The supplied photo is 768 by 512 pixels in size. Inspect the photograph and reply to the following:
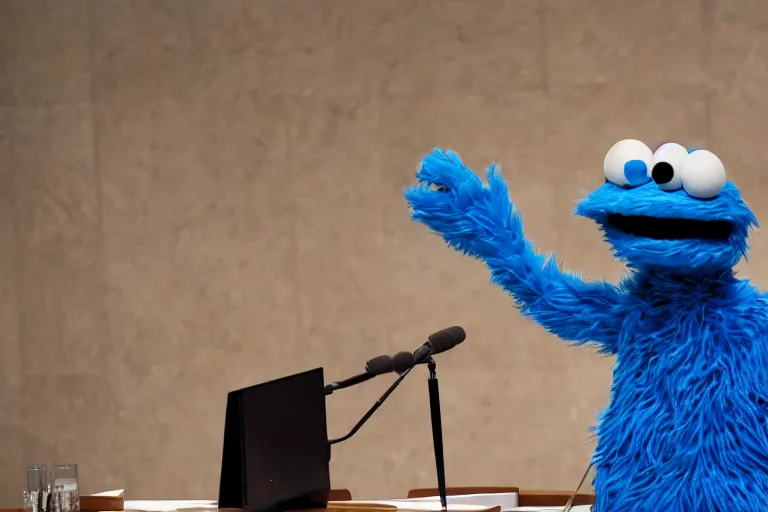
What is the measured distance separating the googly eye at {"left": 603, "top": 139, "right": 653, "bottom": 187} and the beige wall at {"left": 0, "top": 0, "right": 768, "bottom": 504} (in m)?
2.19

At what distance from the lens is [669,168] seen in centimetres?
170

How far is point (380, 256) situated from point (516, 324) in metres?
0.60

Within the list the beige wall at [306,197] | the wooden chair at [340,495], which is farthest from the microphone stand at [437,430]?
the beige wall at [306,197]

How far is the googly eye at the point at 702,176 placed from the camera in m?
1.68

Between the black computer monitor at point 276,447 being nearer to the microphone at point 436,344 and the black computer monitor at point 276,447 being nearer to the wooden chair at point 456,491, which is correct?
the microphone at point 436,344

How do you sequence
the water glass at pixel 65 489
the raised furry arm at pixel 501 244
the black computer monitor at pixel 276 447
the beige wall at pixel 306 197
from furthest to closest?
the beige wall at pixel 306 197, the water glass at pixel 65 489, the black computer monitor at pixel 276 447, the raised furry arm at pixel 501 244

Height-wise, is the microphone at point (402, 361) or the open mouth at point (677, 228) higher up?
the open mouth at point (677, 228)

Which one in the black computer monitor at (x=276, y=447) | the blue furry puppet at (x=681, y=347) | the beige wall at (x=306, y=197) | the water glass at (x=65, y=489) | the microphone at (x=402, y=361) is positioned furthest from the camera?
the beige wall at (x=306, y=197)

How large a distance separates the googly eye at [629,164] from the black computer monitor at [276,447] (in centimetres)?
82

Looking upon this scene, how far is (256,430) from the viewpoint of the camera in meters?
2.03

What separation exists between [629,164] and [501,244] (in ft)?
1.02

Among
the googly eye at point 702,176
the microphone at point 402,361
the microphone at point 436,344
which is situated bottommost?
the microphone at point 402,361

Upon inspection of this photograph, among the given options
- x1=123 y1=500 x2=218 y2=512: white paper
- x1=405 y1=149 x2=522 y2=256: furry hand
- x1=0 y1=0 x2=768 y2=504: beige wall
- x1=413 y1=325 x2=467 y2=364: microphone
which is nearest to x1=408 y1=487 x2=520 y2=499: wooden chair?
x1=123 y1=500 x2=218 y2=512: white paper

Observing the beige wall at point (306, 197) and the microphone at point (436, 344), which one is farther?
the beige wall at point (306, 197)
